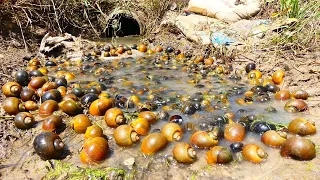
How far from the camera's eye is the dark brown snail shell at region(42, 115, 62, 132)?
3.52 m

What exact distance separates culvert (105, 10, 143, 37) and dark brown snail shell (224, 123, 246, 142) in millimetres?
6018

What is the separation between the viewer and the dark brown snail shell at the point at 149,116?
3733 millimetres

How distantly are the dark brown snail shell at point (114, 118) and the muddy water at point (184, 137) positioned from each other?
0.33 feet

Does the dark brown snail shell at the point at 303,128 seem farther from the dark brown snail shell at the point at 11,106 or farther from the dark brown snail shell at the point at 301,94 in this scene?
the dark brown snail shell at the point at 11,106

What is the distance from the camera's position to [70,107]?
3812mm

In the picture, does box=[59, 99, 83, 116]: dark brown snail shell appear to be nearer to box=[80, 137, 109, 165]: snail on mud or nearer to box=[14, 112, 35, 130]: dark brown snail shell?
box=[14, 112, 35, 130]: dark brown snail shell

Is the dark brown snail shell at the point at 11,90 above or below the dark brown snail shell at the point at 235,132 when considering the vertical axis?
below

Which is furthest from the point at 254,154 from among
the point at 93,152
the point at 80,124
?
the point at 80,124

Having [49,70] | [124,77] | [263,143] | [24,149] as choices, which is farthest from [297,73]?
[49,70]

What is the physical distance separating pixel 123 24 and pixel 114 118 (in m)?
7.37

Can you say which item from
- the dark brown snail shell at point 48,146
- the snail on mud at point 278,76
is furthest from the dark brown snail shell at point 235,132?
the snail on mud at point 278,76

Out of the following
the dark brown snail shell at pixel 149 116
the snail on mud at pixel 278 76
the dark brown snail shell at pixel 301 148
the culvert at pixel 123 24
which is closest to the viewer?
the dark brown snail shell at pixel 301 148

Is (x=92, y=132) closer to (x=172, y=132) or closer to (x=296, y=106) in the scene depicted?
(x=172, y=132)

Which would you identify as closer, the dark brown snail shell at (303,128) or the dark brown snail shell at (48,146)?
the dark brown snail shell at (48,146)
